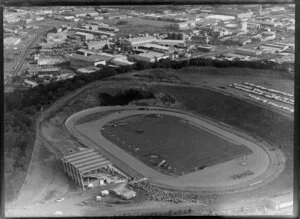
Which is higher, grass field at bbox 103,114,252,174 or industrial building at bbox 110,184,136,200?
grass field at bbox 103,114,252,174

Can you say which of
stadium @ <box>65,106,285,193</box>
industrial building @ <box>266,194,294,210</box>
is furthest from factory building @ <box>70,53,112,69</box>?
industrial building @ <box>266,194,294,210</box>

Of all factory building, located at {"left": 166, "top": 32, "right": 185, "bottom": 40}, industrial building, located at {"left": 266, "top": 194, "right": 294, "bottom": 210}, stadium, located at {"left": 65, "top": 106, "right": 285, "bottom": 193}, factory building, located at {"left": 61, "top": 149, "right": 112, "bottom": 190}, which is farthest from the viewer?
factory building, located at {"left": 166, "top": 32, "right": 185, "bottom": 40}

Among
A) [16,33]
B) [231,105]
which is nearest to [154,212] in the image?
[231,105]

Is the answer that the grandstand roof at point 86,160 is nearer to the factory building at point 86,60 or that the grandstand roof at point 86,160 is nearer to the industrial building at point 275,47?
the factory building at point 86,60

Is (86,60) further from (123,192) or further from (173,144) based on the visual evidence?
(123,192)

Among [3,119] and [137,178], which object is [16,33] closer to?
[3,119]

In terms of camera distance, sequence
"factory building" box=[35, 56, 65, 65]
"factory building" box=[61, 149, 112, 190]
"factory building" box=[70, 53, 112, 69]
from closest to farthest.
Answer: "factory building" box=[61, 149, 112, 190]
"factory building" box=[35, 56, 65, 65]
"factory building" box=[70, 53, 112, 69]

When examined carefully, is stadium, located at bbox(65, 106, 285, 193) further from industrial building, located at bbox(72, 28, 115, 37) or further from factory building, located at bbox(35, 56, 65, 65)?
industrial building, located at bbox(72, 28, 115, 37)

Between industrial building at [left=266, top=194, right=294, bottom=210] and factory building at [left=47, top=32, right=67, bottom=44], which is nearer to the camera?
industrial building at [left=266, top=194, right=294, bottom=210]

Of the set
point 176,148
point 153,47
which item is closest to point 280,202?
point 176,148
